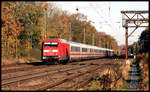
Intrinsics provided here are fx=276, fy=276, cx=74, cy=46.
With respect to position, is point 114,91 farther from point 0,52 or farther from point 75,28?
point 75,28

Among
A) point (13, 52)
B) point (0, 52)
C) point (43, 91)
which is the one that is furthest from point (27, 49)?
point (43, 91)

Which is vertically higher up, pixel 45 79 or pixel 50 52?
pixel 50 52

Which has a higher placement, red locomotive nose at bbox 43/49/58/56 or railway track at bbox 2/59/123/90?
red locomotive nose at bbox 43/49/58/56

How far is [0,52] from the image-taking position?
34125 millimetres

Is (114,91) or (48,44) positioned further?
(48,44)

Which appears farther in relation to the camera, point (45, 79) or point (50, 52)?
point (50, 52)

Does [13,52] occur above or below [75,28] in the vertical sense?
below

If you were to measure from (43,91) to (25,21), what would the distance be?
109 feet

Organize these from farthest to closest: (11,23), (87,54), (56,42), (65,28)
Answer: (65,28) → (87,54) → (11,23) → (56,42)

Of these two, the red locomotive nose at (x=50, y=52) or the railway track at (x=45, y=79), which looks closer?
the railway track at (x=45, y=79)

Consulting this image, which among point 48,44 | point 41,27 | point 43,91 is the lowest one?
point 43,91

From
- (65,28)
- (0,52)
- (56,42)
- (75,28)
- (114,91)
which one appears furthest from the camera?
(75,28)

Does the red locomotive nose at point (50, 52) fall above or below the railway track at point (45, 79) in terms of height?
above

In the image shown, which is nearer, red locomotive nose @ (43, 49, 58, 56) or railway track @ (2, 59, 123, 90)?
railway track @ (2, 59, 123, 90)
